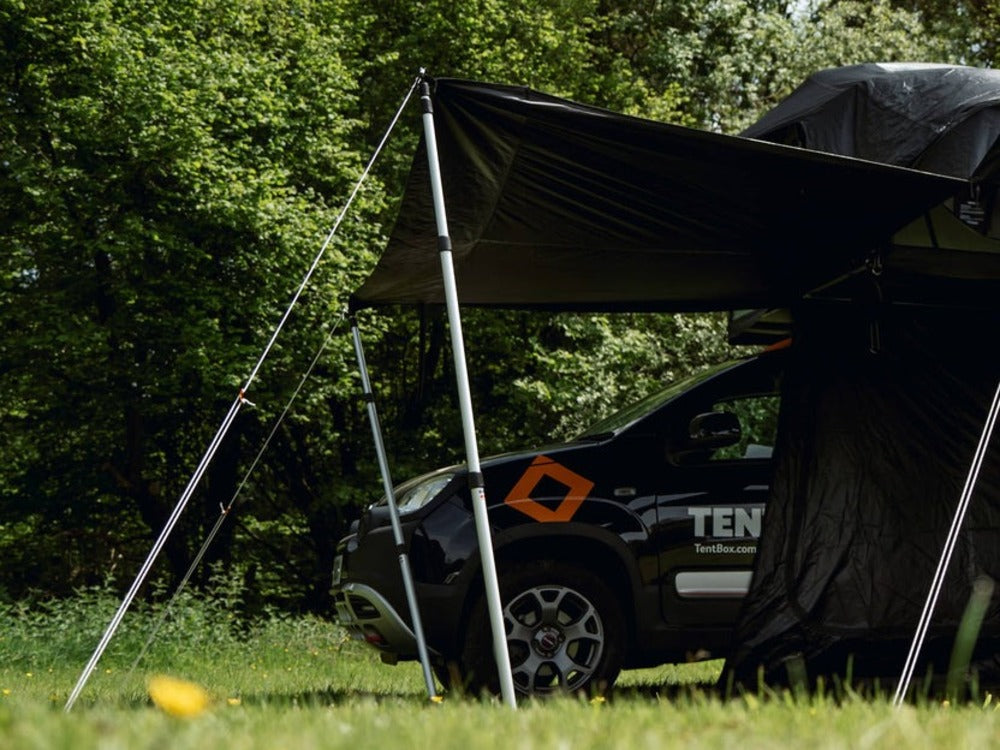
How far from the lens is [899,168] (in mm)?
5738

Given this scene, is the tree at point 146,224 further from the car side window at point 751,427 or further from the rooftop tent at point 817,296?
the rooftop tent at point 817,296

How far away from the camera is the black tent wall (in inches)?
267

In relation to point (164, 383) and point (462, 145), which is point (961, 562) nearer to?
point (462, 145)

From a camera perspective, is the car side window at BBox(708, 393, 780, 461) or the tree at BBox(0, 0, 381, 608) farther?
the tree at BBox(0, 0, 381, 608)

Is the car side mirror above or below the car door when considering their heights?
above

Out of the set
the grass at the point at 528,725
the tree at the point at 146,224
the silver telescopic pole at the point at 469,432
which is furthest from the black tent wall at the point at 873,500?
the tree at the point at 146,224

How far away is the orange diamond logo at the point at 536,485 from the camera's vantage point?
23.1 feet

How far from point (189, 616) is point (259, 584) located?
29.2 feet

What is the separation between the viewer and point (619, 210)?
6469 millimetres

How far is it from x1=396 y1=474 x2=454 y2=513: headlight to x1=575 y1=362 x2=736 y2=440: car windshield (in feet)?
2.85

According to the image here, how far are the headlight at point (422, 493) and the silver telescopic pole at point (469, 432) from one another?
1743mm

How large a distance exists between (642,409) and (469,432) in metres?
2.29

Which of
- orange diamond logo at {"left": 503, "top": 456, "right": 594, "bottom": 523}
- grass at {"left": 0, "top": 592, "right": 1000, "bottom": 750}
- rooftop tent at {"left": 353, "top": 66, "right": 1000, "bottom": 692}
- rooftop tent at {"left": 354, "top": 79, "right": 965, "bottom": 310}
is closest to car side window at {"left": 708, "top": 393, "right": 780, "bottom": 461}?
rooftop tent at {"left": 353, "top": 66, "right": 1000, "bottom": 692}

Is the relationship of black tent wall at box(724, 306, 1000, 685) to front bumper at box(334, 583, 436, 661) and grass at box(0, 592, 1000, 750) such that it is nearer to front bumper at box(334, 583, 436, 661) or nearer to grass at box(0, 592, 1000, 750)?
front bumper at box(334, 583, 436, 661)
